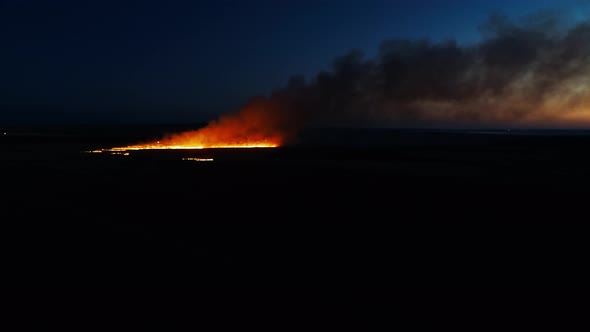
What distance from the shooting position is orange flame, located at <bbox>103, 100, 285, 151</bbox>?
202 ft

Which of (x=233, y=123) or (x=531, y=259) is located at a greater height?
(x=233, y=123)

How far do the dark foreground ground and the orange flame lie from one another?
35619mm

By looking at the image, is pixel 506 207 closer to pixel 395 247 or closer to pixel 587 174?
pixel 395 247

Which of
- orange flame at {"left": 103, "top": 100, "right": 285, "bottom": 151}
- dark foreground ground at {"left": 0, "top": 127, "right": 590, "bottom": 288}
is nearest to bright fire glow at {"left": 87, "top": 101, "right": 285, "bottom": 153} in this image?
orange flame at {"left": 103, "top": 100, "right": 285, "bottom": 151}

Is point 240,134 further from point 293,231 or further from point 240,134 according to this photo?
point 293,231

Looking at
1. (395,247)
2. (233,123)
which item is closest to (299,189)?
(395,247)

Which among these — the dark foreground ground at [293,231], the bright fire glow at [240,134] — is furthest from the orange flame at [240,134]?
the dark foreground ground at [293,231]

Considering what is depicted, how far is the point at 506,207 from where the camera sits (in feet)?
59.2

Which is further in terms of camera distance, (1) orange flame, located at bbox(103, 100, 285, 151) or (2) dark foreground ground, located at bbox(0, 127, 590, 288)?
(1) orange flame, located at bbox(103, 100, 285, 151)

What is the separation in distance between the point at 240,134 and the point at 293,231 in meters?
49.8

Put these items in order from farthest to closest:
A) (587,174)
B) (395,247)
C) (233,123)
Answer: (233,123) → (587,174) → (395,247)

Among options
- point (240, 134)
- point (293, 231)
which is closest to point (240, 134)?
point (240, 134)

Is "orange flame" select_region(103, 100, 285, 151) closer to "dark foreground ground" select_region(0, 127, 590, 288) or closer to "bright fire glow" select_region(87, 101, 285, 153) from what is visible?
"bright fire glow" select_region(87, 101, 285, 153)

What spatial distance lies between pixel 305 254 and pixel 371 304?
3321 mm
